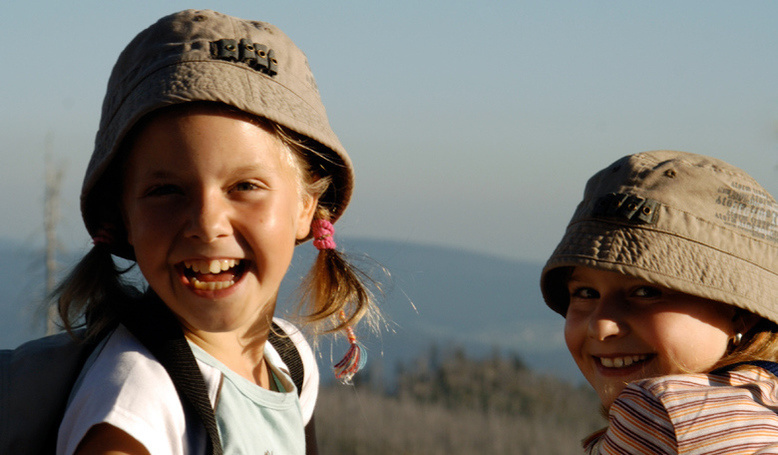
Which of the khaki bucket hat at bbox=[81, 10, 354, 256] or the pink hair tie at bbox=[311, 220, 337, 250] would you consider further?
the pink hair tie at bbox=[311, 220, 337, 250]

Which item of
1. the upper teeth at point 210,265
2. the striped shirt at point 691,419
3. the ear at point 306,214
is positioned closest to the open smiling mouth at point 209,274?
the upper teeth at point 210,265

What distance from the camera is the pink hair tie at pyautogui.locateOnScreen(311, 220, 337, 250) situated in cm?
299

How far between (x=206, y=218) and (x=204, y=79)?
1.31ft

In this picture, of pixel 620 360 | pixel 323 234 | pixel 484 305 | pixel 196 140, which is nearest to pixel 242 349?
pixel 323 234

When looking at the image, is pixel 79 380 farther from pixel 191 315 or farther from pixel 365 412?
pixel 365 412

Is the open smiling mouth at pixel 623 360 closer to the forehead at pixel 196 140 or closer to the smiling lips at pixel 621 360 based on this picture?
the smiling lips at pixel 621 360

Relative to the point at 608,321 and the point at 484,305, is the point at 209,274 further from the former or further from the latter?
the point at 484,305

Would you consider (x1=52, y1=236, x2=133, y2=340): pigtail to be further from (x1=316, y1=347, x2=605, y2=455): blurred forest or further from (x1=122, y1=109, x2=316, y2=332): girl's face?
(x1=316, y1=347, x2=605, y2=455): blurred forest

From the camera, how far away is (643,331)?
7.97 feet

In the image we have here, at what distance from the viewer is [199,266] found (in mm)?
2375

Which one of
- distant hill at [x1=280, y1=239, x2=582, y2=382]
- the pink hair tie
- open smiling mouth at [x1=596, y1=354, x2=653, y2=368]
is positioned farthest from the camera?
distant hill at [x1=280, y1=239, x2=582, y2=382]

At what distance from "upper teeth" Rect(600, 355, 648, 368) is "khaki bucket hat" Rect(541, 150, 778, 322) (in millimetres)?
248

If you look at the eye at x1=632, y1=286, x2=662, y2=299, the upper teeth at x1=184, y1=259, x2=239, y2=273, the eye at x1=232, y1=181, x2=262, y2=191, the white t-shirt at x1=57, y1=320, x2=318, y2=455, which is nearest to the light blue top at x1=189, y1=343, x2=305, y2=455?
the white t-shirt at x1=57, y1=320, x2=318, y2=455

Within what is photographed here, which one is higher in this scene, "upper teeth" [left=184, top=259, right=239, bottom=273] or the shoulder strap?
"upper teeth" [left=184, top=259, right=239, bottom=273]
